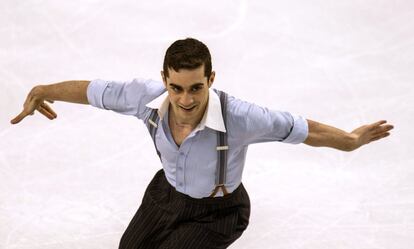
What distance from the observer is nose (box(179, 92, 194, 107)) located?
9.20 feet

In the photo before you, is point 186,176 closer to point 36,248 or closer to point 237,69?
point 36,248

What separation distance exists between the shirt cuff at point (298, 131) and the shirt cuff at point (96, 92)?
0.79 meters

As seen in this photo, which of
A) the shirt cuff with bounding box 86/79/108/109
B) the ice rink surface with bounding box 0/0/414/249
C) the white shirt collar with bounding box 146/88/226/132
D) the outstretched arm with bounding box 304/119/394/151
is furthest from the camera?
the ice rink surface with bounding box 0/0/414/249

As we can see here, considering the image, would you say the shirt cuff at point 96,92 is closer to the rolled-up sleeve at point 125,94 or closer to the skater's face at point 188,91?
the rolled-up sleeve at point 125,94

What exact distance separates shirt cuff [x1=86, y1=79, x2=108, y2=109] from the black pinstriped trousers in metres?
0.49

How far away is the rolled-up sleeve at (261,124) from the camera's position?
289 centimetres

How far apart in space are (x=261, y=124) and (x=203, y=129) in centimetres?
23

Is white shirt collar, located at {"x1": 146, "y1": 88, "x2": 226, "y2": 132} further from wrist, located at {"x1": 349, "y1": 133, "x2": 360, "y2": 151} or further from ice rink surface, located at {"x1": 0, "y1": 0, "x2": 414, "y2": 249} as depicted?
ice rink surface, located at {"x1": 0, "y1": 0, "x2": 414, "y2": 249}

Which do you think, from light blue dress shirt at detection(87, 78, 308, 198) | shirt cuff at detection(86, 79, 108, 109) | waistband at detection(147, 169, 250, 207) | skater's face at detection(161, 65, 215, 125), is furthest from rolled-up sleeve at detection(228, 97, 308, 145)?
shirt cuff at detection(86, 79, 108, 109)

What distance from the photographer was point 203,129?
2.89 m

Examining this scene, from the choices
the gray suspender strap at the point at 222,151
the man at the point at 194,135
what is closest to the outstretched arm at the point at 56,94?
the man at the point at 194,135

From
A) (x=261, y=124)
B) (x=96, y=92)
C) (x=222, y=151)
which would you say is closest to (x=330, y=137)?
(x=261, y=124)

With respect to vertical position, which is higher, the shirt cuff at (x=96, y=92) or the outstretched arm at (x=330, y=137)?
the shirt cuff at (x=96, y=92)

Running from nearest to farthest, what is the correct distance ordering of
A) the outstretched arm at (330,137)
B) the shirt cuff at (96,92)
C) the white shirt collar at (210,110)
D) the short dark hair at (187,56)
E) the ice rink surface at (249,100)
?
1. the short dark hair at (187,56)
2. the white shirt collar at (210,110)
3. the outstretched arm at (330,137)
4. the shirt cuff at (96,92)
5. the ice rink surface at (249,100)
